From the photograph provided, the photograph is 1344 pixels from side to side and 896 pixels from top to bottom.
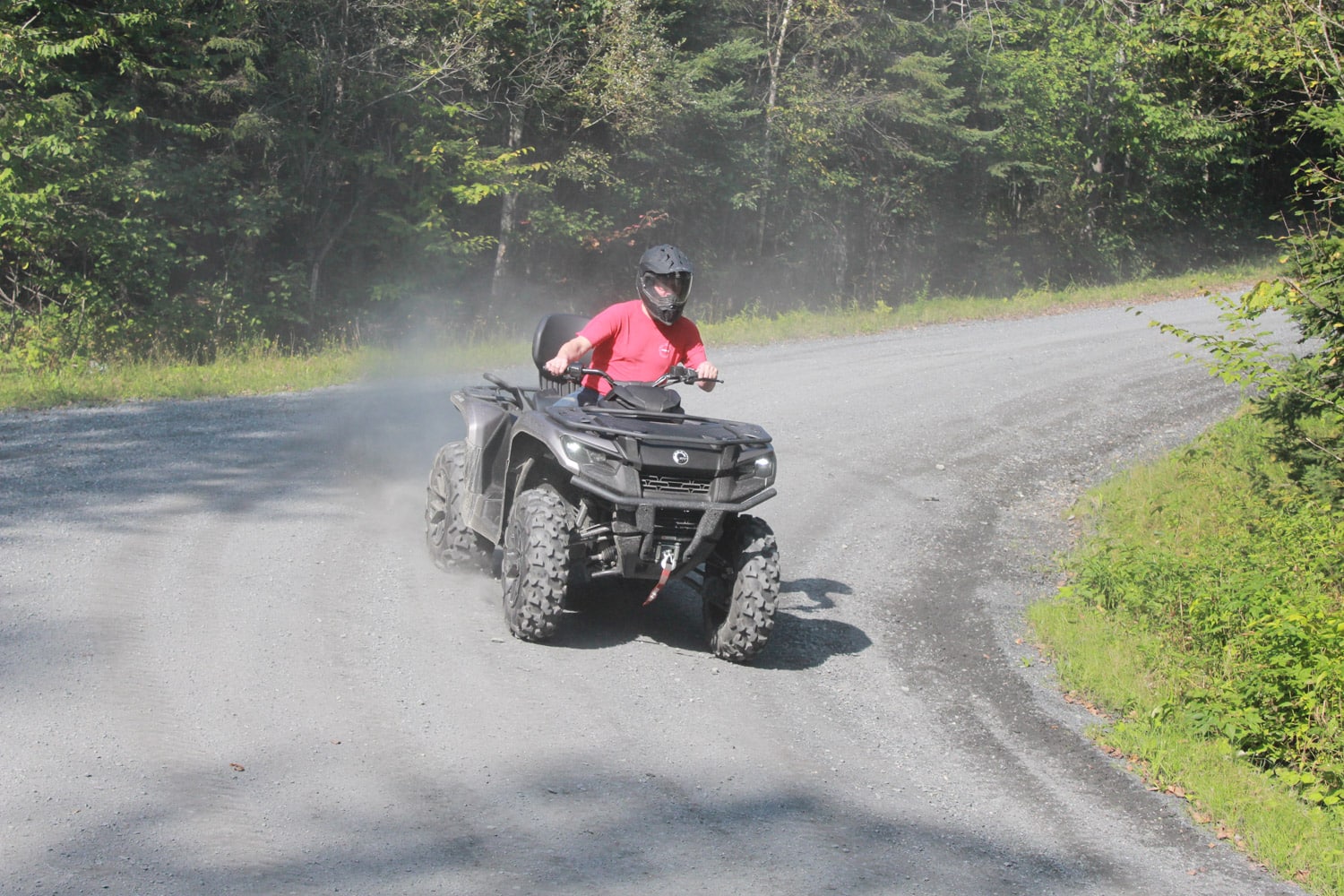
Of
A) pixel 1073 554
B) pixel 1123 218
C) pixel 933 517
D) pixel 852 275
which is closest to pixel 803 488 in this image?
pixel 933 517

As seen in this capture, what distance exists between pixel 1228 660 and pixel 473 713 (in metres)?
4.52

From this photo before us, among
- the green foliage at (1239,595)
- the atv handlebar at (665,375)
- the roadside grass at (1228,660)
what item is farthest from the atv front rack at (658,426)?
the green foliage at (1239,595)

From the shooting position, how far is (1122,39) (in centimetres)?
3122

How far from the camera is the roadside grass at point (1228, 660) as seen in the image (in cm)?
591

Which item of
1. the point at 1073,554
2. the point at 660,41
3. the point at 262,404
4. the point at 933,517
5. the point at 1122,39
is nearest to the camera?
A: the point at 1073,554

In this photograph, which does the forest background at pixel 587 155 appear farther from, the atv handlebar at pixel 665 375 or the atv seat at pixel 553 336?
the atv seat at pixel 553 336

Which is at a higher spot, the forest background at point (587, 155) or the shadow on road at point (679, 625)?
the forest background at point (587, 155)

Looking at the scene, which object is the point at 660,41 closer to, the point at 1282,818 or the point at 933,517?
the point at 933,517

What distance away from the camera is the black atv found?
271 inches

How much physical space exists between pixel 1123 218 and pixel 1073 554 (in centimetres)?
2702

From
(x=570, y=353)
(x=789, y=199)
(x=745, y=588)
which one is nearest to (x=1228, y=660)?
(x=745, y=588)

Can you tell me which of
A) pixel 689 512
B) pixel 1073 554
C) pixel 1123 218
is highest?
pixel 1123 218

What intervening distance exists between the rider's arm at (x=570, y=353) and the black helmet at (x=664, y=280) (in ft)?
1.63

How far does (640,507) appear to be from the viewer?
6824 millimetres
